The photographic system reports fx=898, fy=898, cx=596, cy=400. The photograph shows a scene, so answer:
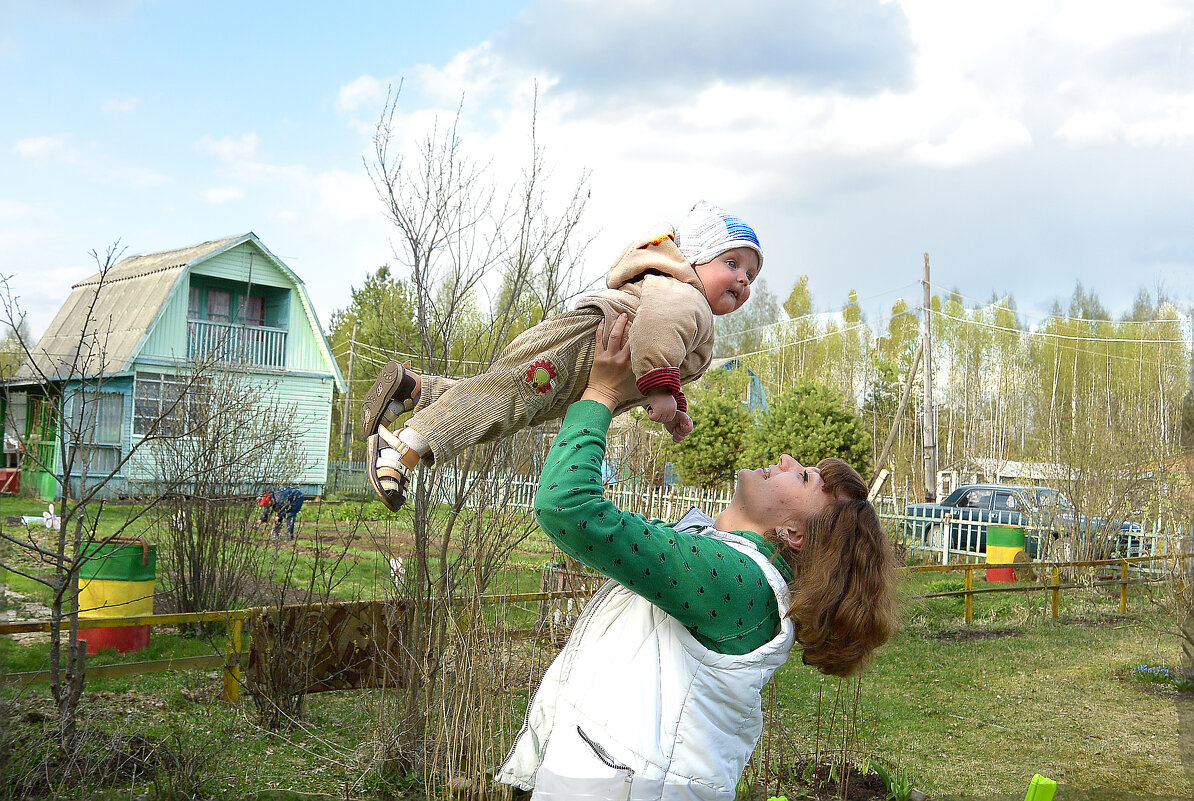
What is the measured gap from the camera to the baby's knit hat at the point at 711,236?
2189mm

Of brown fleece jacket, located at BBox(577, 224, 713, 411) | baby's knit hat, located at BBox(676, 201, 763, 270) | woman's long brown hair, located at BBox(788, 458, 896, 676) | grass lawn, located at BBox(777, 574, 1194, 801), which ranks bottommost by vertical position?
grass lawn, located at BBox(777, 574, 1194, 801)

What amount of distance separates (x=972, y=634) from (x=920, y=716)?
3.34m

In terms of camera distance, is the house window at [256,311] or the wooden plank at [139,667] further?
the house window at [256,311]

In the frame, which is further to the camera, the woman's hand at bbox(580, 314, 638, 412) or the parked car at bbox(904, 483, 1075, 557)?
the parked car at bbox(904, 483, 1075, 557)

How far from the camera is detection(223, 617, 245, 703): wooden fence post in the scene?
556 cm

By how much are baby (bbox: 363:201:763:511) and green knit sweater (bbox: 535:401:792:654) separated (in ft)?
1.09

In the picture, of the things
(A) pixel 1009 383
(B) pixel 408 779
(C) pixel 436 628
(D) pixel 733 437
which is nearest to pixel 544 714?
(C) pixel 436 628

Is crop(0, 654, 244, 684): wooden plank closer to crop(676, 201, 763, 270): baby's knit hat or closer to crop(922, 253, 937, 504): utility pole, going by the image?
crop(676, 201, 763, 270): baby's knit hat

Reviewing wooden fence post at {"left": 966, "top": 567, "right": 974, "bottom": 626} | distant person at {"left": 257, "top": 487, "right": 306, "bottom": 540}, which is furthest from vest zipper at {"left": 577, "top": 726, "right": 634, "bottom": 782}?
wooden fence post at {"left": 966, "top": 567, "right": 974, "bottom": 626}

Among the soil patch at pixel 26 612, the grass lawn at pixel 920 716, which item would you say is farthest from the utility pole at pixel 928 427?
the soil patch at pixel 26 612

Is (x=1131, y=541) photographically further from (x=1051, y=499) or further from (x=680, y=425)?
(x=680, y=425)

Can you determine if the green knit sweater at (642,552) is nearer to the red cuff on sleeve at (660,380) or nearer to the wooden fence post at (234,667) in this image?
the red cuff on sleeve at (660,380)

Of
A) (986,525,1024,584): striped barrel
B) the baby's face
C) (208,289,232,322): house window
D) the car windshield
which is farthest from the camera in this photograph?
(208,289,232,322): house window

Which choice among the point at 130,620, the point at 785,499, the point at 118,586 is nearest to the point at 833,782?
the point at 785,499
